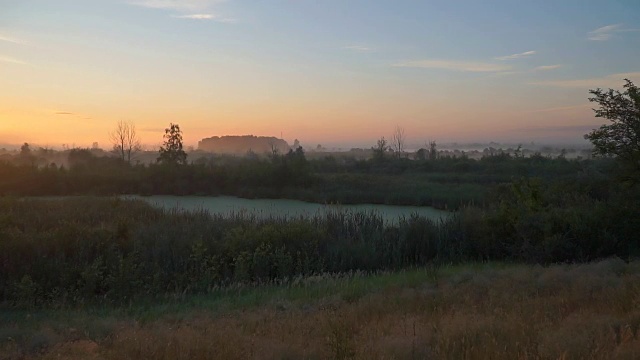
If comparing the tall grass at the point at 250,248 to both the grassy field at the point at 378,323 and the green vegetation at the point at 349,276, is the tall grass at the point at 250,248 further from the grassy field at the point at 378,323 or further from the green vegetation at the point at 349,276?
the grassy field at the point at 378,323

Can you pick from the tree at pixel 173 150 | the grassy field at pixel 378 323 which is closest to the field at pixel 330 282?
the grassy field at pixel 378 323

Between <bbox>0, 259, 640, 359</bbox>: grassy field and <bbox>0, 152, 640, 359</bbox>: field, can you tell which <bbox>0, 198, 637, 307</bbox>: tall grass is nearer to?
<bbox>0, 152, 640, 359</bbox>: field

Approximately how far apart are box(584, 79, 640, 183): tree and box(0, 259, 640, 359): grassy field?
5.00 m

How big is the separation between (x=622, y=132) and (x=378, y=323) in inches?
436

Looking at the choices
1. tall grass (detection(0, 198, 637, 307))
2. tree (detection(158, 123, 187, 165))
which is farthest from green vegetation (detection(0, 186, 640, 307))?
tree (detection(158, 123, 187, 165))

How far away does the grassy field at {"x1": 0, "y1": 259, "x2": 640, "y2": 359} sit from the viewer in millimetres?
5344

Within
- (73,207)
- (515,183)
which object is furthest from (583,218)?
(73,207)

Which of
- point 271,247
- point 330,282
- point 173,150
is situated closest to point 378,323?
point 330,282

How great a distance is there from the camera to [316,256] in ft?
50.2

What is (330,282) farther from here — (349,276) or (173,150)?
(173,150)

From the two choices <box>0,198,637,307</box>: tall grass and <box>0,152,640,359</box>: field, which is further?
<box>0,198,637,307</box>: tall grass

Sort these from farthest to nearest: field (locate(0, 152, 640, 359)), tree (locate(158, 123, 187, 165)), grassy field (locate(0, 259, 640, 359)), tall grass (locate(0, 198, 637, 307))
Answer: tree (locate(158, 123, 187, 165)) → tall grass (locate(0, 198, 637, 307)) → field (locate(0, 152, 640, 359)) → grassy field (locate(0, 259, 640, 359))

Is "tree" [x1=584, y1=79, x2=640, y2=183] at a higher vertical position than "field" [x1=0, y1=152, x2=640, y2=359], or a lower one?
higher

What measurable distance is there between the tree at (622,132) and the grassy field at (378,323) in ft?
16.4
